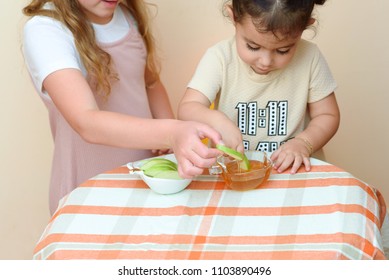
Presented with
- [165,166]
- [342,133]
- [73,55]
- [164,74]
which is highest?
[73,55]

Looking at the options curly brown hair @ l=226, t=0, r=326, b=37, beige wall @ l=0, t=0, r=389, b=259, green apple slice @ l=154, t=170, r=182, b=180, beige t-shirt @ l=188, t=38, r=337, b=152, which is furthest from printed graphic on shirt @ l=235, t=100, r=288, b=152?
beige wall @ l=0, t=0, r=389, b=259

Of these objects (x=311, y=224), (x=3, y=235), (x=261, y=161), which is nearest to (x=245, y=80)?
(x=261, y=161)

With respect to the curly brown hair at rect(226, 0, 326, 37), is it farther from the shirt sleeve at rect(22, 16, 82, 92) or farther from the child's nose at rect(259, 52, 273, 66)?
the shirt sleeve at rect(22, 16, 82, 92)

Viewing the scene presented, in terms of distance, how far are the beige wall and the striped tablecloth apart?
785 millimetres

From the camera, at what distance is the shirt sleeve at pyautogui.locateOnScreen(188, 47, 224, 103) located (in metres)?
1.38

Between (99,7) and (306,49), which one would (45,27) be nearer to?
(99,7)

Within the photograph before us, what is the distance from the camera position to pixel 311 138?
4.32 ft

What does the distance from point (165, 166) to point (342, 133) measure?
1010 millimetres

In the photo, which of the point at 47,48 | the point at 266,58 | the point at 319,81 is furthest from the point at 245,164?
the point at 47,48

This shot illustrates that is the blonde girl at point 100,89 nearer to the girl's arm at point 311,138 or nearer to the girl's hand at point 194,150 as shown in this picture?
the girl's hand at point 194,150

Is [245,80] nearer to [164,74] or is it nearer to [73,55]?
[73,55]

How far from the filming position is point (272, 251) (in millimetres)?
899

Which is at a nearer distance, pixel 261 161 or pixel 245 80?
pixel 261 161

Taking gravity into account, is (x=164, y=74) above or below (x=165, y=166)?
below
